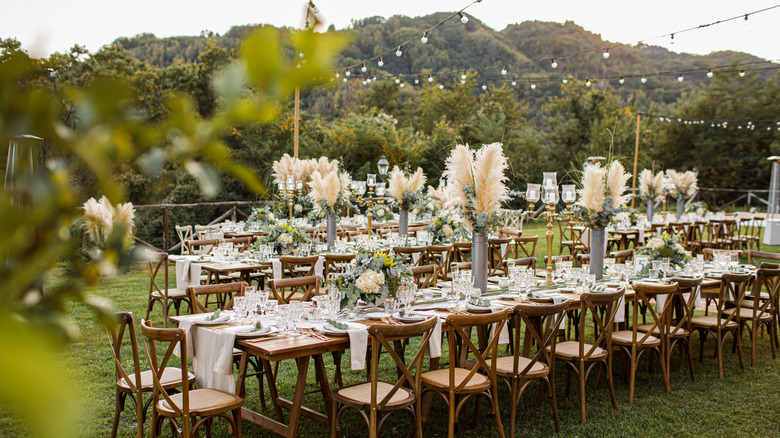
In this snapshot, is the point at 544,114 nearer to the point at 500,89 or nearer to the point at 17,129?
the point at 500,89

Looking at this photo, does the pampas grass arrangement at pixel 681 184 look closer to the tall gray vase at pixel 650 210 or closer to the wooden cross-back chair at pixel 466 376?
the tall gray vase at pixel 650 210

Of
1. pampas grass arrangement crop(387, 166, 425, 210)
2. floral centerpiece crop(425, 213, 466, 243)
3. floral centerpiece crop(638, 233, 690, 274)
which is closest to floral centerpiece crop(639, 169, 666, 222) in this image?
floral centerpiece crop(425, 213, 466, 243)

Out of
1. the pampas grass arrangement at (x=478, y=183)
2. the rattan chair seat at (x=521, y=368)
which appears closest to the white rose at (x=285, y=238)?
the pampas grass arrangement at (x=478, y=183)

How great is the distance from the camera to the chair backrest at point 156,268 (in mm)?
545

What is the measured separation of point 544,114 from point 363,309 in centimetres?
2851

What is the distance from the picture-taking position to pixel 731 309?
6.58 metres

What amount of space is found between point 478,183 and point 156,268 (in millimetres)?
4175

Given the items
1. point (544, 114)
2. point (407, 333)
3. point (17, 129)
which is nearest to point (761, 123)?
point (544, 114)

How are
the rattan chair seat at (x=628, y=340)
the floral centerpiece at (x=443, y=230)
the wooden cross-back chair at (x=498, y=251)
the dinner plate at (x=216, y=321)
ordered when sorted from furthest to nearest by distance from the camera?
the floral centerpiece at (x=443, y=230) < the wooden cross-back chair at (x=498, y=251) < the rattan chair seat at (x=628, y=340) < the dinner plate at (x=216, y=321)

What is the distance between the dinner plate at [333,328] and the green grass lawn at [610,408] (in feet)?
2.76

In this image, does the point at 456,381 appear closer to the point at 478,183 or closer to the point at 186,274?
the point at 478,183

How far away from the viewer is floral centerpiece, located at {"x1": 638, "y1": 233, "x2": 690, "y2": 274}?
6223mm

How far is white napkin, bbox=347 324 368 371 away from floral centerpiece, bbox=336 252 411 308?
56cm

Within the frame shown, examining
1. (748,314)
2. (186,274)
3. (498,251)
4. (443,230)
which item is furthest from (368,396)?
(498,251)
